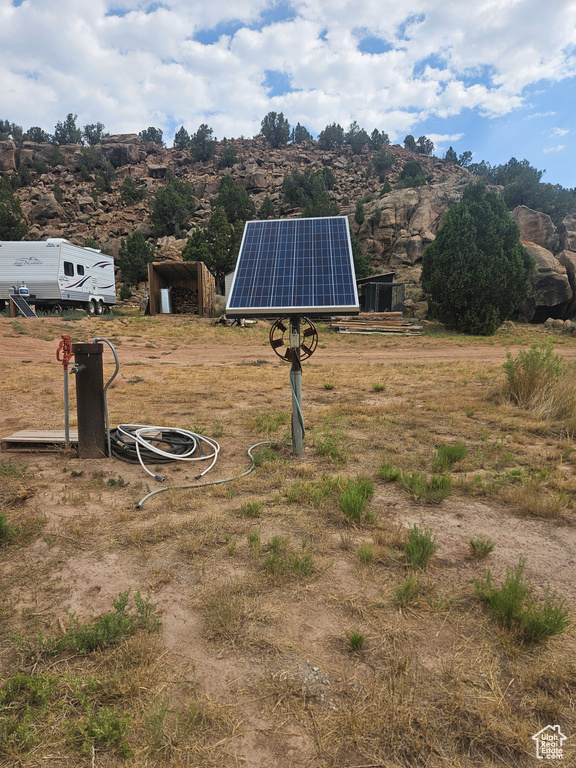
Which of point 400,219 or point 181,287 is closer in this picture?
point 181,287

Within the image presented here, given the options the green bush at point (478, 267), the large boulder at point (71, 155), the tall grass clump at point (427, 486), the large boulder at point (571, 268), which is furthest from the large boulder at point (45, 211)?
the tall grass clump at point (427, 486)

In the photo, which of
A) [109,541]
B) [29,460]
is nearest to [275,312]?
[109,541]

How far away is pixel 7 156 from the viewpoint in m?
78.1

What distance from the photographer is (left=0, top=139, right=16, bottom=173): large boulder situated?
254ft

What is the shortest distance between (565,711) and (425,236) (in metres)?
50.2

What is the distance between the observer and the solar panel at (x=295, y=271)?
16.5 ft

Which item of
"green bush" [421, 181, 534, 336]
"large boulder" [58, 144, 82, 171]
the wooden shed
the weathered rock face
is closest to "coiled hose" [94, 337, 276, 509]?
"green bush" [421, 181, 534, 336]

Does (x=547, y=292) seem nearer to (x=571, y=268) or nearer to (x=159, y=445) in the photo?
(x=571, y=268)

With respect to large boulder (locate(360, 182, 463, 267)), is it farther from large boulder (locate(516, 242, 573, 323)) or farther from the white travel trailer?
the white travel trailer

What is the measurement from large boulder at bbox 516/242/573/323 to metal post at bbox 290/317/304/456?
101ft

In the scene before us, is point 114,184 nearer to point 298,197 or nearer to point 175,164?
point 175,164

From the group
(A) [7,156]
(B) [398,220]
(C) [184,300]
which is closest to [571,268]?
(B) [398,220]

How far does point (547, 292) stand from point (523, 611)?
33471 mm

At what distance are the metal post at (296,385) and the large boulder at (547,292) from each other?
30886 mm
